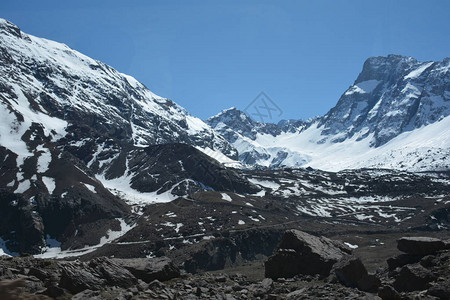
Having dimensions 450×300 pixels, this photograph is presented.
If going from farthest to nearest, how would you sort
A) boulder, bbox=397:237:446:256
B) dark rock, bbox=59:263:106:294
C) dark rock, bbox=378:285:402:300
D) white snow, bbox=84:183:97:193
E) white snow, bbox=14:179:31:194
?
white snow, bbox=84:183:97:193
white snow, bbox=14:179:31:194
boulder, bbox=397:237:446:256
dark rock, bbox=59:263:106:294
dark rock, bbox=378:285:402:300

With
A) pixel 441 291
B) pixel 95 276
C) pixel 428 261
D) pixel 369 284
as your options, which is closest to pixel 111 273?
pixel 95 276

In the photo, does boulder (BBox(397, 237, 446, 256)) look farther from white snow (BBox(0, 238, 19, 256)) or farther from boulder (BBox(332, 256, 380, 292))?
white snow (BBox(0, 238, 19, 256))

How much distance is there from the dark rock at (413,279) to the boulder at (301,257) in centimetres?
682

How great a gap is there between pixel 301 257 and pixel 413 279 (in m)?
10.1

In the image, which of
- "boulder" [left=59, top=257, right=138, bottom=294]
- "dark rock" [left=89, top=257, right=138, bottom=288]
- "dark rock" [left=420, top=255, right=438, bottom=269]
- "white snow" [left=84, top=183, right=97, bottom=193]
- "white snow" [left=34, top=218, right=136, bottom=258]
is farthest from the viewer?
"white snow" [left=84, top=183, right=97, bottom=193]

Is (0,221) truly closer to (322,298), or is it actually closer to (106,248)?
(106,248)

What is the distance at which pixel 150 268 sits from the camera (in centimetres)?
3025

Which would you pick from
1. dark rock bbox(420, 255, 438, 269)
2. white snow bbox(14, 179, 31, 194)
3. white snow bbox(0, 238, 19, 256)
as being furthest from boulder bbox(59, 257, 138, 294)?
white snow bbox(14, 179, 31, 194)

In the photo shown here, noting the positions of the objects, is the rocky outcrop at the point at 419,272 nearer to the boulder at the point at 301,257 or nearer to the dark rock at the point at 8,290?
the boulder at the point at 301,257

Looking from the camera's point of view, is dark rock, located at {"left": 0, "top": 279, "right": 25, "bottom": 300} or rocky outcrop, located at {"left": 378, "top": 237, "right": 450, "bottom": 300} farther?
rocky outcrop, located at {"left": 378, "top": 237, "right": 450, "bottom": 300}

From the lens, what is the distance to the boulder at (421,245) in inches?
1168

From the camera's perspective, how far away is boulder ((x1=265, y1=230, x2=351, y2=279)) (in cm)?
3278

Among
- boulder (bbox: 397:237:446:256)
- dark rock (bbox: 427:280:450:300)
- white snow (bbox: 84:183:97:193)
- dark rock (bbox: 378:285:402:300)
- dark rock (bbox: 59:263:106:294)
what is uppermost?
white snow (bbox: 84:183:97:193)

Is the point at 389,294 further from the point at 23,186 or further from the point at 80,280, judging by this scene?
the point at 23,186
